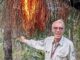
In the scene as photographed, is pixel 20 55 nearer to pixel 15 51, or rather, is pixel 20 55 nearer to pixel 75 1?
pixel 15 51

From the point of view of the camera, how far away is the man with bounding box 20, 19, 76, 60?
372cm

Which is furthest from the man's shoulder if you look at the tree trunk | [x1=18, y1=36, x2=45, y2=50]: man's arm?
the tree trunk

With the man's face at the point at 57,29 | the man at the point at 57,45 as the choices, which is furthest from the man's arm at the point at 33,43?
the man's face at the point at 57,29

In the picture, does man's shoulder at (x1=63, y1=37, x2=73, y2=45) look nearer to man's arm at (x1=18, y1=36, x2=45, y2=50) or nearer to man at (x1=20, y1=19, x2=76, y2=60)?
man at (x1=20, y1=19, x2=76, y2=60)

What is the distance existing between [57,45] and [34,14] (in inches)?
11.7

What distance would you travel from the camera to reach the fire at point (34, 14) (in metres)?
3.78

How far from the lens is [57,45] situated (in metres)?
3.74

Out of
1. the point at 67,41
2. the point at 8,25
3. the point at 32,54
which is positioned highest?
the point at 8,25

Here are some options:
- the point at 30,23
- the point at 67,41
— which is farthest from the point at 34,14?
the point at 67,41

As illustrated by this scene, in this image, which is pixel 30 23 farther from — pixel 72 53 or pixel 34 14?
pixel 72 53

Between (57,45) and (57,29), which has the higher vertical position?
(57,29)

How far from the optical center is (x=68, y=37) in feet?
12.4

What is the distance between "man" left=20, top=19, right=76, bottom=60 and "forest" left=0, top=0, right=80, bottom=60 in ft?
0.11

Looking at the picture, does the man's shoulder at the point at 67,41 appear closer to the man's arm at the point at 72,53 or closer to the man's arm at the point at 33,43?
the man's arm at the point at 72,53
